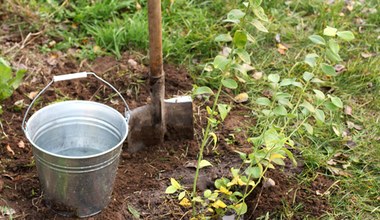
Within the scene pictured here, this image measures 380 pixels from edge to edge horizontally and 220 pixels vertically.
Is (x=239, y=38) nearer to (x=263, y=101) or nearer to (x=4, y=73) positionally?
(x=263, y=101)

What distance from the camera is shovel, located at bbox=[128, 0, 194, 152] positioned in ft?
11.2

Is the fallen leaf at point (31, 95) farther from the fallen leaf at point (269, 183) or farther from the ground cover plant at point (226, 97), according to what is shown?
the fallen leaf at point (269, 183)

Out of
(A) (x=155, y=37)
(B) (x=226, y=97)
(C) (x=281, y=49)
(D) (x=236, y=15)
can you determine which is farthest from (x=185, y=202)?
(C) (x=281, y=49)

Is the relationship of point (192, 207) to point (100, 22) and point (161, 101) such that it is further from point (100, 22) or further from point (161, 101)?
point (100, 22)

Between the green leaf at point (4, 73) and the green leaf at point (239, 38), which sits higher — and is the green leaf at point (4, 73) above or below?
below

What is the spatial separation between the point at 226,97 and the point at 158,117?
691 mm

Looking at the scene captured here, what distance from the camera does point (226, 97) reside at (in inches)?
160

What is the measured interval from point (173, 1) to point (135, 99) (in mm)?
1064

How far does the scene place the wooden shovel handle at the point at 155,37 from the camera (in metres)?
3.21

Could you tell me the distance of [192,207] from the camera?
323cm

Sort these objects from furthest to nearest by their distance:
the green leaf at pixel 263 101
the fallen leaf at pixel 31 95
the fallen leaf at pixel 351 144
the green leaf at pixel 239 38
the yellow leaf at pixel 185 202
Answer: the fallen leaf at pixel 31 95 → the fallen leaf at pixel 351 144 → the yellow leaf at pixel 185 202 → the green leaf at pixel 263 101 → the green leaf at pixel 239 38

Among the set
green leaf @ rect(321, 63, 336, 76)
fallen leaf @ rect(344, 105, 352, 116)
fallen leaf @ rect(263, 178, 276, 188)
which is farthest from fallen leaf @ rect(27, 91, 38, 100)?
fallen leaf @ rect(344, 105, 352, 116)

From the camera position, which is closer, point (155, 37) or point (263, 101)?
point (263, 101)

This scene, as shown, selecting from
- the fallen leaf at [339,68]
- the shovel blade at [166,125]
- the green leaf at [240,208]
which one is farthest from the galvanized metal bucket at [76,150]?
the fallen leaf at [339,68]
